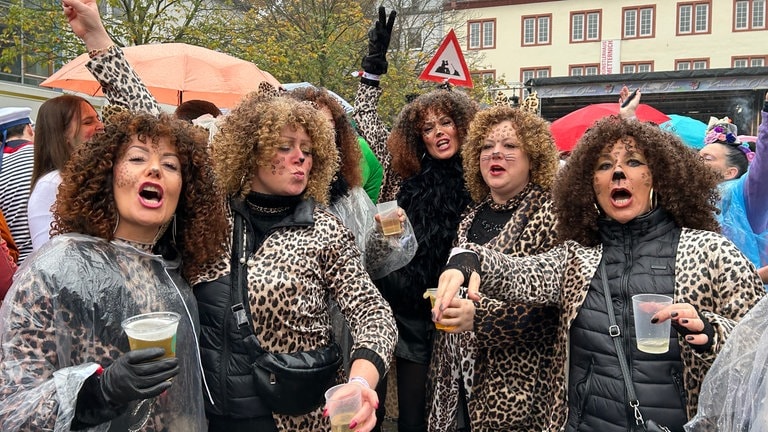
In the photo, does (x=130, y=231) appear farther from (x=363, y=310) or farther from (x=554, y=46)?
(x=554, y=46)

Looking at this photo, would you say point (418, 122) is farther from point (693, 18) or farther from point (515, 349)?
point (693, 18)

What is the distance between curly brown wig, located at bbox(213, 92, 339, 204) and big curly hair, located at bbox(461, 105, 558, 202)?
3.45ft

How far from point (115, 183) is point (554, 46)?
154 ft

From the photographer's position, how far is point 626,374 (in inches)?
102

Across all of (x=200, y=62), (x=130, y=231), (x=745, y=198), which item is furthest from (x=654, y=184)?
(x=200, y=62)

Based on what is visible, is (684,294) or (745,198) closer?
(684,294)

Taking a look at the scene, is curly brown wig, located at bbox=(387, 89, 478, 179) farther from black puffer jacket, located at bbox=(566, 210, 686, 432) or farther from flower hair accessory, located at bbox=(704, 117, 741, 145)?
flower hair accessory, located at bbox=(704, 117, 741, 145)

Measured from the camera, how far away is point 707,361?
2.41 metres

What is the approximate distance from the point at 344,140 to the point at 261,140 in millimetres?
1340

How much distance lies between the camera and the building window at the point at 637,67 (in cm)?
4438

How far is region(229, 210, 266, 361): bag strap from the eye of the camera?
265cm

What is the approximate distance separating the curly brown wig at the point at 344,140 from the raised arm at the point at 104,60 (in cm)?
116

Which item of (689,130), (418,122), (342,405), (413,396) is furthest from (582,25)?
(342,405)

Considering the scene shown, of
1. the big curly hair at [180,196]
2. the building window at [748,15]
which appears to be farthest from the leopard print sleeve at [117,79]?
the building window at [748,15]
